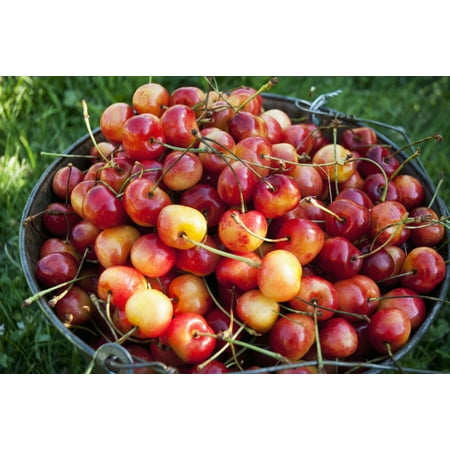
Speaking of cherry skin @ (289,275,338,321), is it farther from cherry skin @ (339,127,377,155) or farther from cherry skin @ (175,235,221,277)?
cherry skin @ (339,127,377,155)

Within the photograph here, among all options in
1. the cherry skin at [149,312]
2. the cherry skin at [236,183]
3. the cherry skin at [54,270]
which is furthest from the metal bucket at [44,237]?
the cherry skin at [236,183]

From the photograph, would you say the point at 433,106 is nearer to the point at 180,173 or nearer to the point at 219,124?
the point at 219,124

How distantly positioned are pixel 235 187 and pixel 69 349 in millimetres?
952

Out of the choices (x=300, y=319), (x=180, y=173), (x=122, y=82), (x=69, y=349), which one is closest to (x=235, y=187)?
(x=180, y=173)

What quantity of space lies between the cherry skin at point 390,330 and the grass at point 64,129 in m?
0.63

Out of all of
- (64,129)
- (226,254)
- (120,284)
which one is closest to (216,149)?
(226,254)

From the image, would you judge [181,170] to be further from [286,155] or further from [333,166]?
[333,166]

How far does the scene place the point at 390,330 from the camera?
4.44 feet

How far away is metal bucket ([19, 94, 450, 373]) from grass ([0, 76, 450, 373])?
0.43 feet

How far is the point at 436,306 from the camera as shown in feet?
4.72

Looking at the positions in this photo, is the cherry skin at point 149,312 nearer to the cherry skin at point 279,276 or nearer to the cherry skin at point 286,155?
the cherry skin at point 279,276

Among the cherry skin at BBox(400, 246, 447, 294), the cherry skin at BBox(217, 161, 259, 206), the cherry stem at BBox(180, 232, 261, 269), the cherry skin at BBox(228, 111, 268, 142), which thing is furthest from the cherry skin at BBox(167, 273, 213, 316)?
the cherry skin at BBox(400, 246, 447, 294)

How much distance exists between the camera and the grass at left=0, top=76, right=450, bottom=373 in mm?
1894

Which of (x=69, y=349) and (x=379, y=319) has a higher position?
(x=379, y=319)
